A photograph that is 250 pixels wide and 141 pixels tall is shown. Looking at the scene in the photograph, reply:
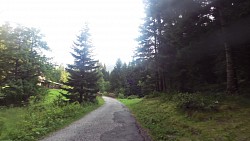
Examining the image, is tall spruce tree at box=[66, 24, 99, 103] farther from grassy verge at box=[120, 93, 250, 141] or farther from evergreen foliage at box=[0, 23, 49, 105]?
grassy verge at box=[120, 93, 250, 141]

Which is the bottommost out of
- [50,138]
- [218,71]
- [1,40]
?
[50,138]

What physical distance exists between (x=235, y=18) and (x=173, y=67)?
12269mm

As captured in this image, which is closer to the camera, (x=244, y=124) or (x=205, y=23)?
(x=244, y=124)

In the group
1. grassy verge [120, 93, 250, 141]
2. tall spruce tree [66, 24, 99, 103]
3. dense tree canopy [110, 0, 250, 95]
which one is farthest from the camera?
tall spruce tree [66, 24, 99, 103]

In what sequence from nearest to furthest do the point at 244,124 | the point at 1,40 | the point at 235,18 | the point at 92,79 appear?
1. the point at 244,124
2. the point at 235,18
3. the point at 1,40
4. the point at 92,79

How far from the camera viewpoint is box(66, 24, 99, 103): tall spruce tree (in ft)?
103

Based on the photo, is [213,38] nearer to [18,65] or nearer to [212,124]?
[212,124]

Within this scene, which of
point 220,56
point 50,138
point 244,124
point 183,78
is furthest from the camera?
point 183,78

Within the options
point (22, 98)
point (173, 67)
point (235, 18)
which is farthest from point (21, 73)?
point (235, 18)

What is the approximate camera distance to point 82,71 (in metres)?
32.0

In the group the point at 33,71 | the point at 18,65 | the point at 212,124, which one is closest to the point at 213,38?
the point at 212,124

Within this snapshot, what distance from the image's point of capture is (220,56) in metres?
17.5

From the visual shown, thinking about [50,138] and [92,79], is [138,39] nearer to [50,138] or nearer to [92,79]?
[92,79]

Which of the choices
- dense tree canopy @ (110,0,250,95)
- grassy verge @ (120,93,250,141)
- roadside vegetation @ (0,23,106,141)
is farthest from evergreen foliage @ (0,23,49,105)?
grassy verge @ (120,93,250,141)
